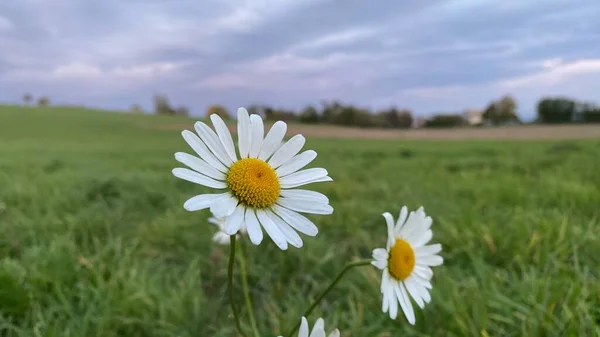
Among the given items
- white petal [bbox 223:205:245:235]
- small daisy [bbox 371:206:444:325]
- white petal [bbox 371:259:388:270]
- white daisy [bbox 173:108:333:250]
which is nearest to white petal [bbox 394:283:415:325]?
small daisy [bbox 371:206:444:325]

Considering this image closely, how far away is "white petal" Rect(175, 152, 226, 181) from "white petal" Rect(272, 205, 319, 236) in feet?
0.41

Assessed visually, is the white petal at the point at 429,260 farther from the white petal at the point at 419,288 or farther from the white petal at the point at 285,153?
the white petal at the point at 285,153

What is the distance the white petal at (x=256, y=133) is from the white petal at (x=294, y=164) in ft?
0.20

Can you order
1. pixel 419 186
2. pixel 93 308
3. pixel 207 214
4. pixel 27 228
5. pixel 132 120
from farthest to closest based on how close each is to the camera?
pixel 132 120
pixel 419 186
pixel 207 214
pixel 27 228
pixel 93 308

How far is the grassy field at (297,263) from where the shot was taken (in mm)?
1939

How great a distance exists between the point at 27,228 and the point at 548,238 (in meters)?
3.23

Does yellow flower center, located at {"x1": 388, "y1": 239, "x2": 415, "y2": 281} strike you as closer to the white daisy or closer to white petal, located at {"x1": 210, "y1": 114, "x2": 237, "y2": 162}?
the white daisy

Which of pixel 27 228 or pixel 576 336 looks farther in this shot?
pixel 27 228

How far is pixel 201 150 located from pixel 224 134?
6cm

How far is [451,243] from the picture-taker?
2900 mm

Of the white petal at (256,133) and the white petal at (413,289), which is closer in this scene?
the white petal at (256,133)

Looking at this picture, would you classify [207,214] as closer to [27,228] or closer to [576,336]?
[27,228]

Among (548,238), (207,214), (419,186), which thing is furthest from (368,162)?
(548,238)

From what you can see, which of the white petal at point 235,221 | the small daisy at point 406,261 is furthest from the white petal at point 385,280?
the white petal at point 235,221
